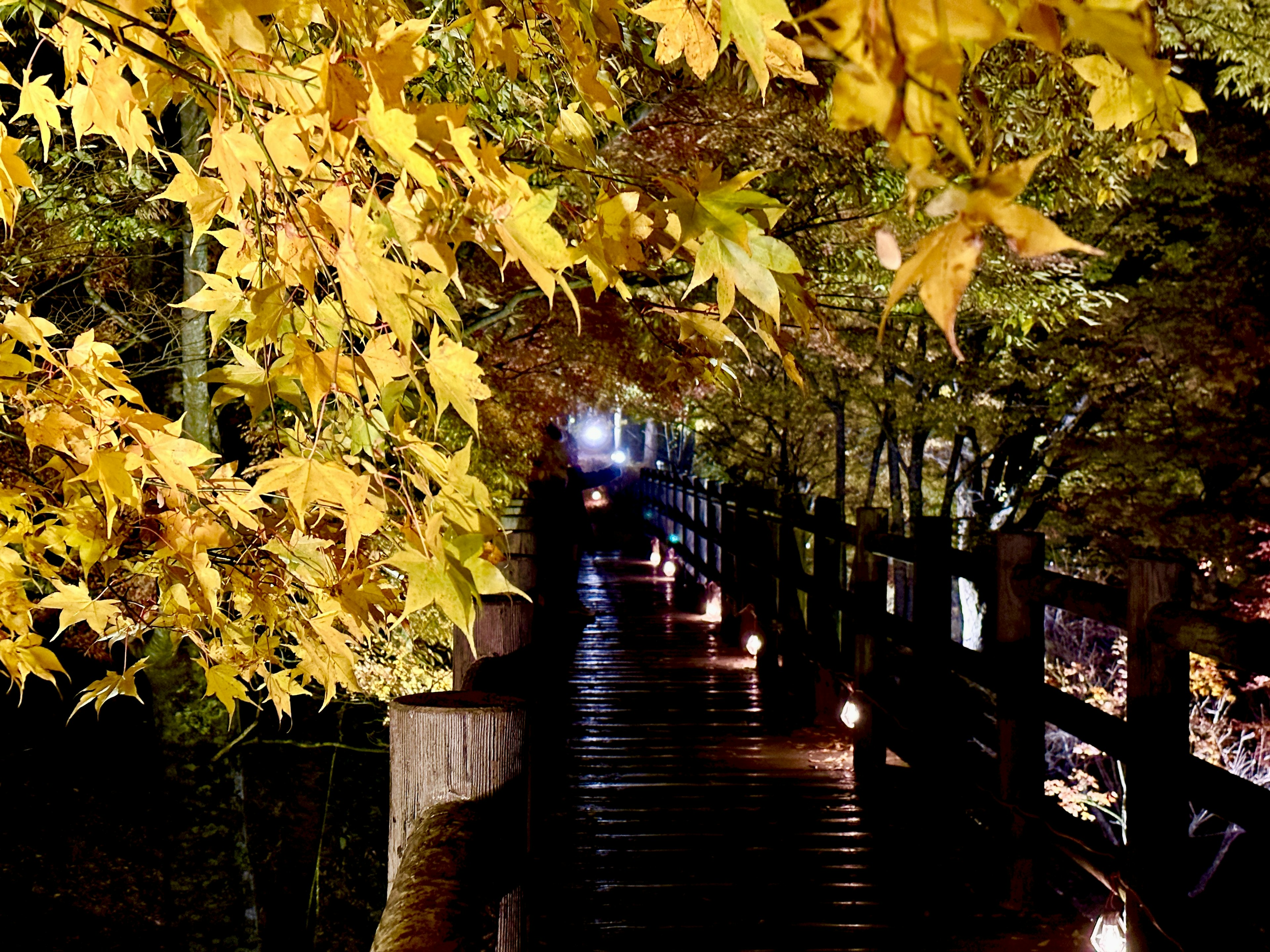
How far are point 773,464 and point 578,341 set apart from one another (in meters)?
13.5

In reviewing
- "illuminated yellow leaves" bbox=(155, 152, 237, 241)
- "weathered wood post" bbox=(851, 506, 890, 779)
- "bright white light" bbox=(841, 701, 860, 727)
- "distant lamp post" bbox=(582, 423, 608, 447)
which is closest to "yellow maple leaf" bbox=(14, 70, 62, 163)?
"illuminated yellow leaves" bbox=(155, 152, 237, 241)

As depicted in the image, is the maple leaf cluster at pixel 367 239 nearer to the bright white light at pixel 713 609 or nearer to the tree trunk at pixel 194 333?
the tree trunk at pixel 194 333

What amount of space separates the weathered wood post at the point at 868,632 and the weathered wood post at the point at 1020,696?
1.57 meters

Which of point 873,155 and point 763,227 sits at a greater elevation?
point 873,155

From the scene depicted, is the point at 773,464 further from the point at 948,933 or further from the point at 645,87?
the point at 948,933

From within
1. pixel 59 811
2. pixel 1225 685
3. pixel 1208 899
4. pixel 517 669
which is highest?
pixel 517 669

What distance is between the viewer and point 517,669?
398cm

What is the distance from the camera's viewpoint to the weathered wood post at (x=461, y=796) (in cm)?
188

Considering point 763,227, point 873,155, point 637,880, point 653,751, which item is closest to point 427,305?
point 763,227

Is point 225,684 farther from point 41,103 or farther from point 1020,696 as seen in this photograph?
point 1020,696

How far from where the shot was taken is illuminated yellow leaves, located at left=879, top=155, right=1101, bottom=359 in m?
0.85

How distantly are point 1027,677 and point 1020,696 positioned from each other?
8 centimetres

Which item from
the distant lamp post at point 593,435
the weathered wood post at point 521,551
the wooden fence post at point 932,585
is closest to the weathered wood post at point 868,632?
the wooden fence post at point 932,585

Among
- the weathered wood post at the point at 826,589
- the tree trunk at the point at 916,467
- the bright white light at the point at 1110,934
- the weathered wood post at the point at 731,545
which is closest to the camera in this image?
the bright white light at the point at 1110,934
